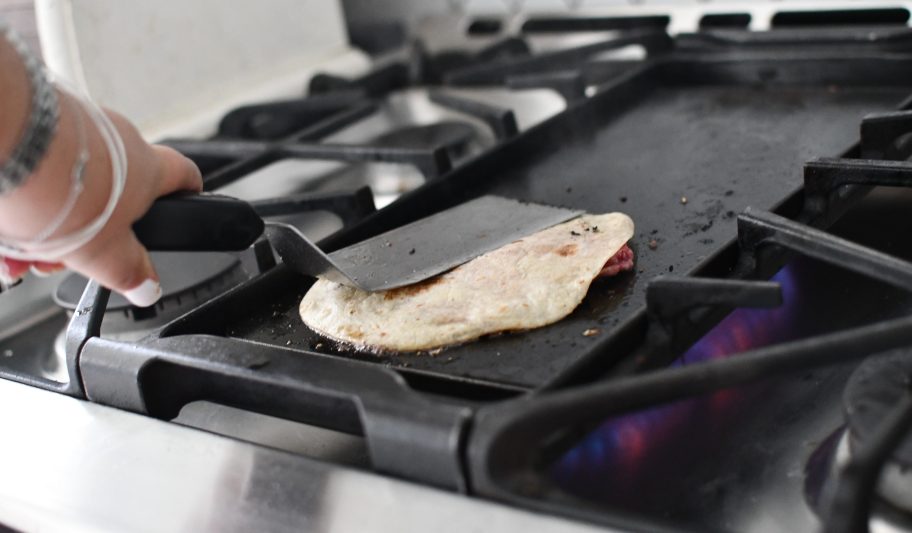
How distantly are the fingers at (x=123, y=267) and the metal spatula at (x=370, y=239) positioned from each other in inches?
0.6

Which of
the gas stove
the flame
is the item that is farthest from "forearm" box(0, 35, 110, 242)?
the flame

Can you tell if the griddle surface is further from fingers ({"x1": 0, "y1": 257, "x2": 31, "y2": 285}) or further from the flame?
fingers ({"x1": 0, "y1": 257, "x2": 31, "y2": 285})

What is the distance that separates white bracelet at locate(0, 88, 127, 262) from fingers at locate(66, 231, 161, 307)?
0.05 feet

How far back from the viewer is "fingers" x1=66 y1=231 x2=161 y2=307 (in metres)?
0.57

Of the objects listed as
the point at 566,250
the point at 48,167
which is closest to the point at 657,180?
the point at 566,250

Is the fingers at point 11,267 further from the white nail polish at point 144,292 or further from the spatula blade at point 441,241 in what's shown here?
the spatula blade at point 441,241

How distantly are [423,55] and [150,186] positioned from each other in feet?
2.92

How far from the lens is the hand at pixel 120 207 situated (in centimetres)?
55

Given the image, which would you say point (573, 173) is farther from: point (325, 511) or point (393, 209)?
point (325, 511)

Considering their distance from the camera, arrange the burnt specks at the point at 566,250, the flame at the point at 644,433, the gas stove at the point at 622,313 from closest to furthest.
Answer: the gas stove at the point at 622,313, the flame at the point at 644,433, the burnt specks at the point at 566,250

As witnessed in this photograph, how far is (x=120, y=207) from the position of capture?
571 mm

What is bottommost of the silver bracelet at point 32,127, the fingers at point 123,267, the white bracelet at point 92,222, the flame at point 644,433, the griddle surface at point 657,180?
the flame at point 644,433

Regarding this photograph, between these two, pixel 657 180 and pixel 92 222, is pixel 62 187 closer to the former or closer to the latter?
pixel 92 222

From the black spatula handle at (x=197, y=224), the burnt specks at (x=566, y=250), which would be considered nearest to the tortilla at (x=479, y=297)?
the burnt specks at (x=566, y=250)
